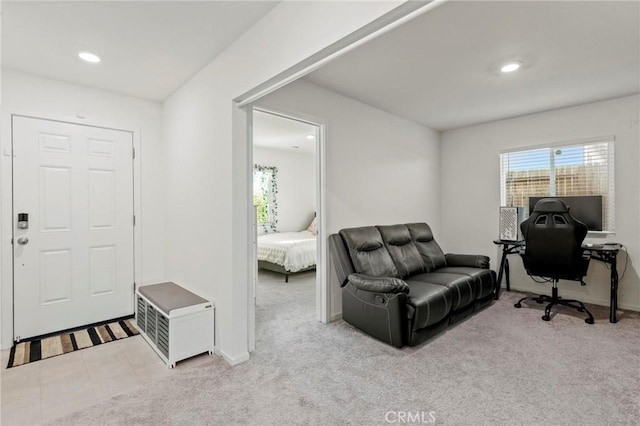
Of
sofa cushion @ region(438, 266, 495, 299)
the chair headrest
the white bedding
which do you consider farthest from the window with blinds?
the white bedding

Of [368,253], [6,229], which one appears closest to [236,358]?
[368,253]

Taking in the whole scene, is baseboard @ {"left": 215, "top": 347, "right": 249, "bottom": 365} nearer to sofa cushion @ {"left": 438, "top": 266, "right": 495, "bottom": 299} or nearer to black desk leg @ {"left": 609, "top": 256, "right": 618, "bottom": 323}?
sofa cushion @ {"left": 438, "top": 266, "right": 495, "bottom": 299}

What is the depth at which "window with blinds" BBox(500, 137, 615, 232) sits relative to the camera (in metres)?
3.76

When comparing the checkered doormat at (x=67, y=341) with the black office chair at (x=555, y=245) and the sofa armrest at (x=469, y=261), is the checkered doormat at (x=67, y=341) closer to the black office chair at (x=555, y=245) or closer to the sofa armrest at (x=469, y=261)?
the sofa armrest at (x=469, y=261)

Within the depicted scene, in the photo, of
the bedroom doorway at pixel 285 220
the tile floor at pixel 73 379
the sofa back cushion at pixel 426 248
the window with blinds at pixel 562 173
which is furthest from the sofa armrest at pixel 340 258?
the window with blinds at pixel 562 173

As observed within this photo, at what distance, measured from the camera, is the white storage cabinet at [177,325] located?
235 centimetres

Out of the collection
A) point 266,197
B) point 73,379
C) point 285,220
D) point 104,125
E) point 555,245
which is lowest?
point 73,379

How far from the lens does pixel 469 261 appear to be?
3818 mm

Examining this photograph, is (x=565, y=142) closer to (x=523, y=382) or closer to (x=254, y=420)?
(x=523, y=382)

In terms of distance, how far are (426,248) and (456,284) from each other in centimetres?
97

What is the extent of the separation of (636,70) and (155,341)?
194 inches

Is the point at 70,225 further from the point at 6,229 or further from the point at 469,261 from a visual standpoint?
the point at 469,261

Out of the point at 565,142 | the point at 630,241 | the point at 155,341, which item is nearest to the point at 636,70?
the point at 565,142

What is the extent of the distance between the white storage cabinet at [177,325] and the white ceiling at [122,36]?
6.58ft
